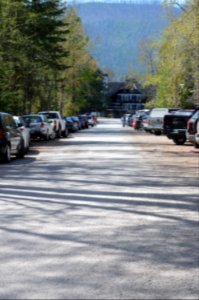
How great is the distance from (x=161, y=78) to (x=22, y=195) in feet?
211

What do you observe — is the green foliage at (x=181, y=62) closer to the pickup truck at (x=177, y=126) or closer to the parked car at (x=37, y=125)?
the pickup truck at (x=177, y=126)

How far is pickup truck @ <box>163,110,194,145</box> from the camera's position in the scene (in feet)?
105

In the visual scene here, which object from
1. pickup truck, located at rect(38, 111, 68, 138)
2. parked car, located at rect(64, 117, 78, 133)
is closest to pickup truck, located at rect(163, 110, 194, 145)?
pickup truck, located at rect(38, 111, 68, 138)

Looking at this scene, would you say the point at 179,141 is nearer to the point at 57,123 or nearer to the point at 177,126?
the point at 177,126

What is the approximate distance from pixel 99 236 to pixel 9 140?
520 inches

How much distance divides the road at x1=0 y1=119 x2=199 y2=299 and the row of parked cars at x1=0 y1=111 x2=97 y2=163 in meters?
4.77

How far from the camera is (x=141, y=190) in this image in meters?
13.5

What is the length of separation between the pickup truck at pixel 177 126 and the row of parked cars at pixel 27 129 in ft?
22.9

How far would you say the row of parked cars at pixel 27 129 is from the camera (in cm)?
2122

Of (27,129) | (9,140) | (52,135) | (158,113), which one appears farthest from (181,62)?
(9,140)

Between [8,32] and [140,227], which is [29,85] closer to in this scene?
[8,32]

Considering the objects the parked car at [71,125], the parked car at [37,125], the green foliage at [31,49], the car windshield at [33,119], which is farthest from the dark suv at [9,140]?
the parked car at [71,125]

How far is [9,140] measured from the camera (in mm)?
21297

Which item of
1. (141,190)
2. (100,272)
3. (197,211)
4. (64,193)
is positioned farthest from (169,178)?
(100,272)
